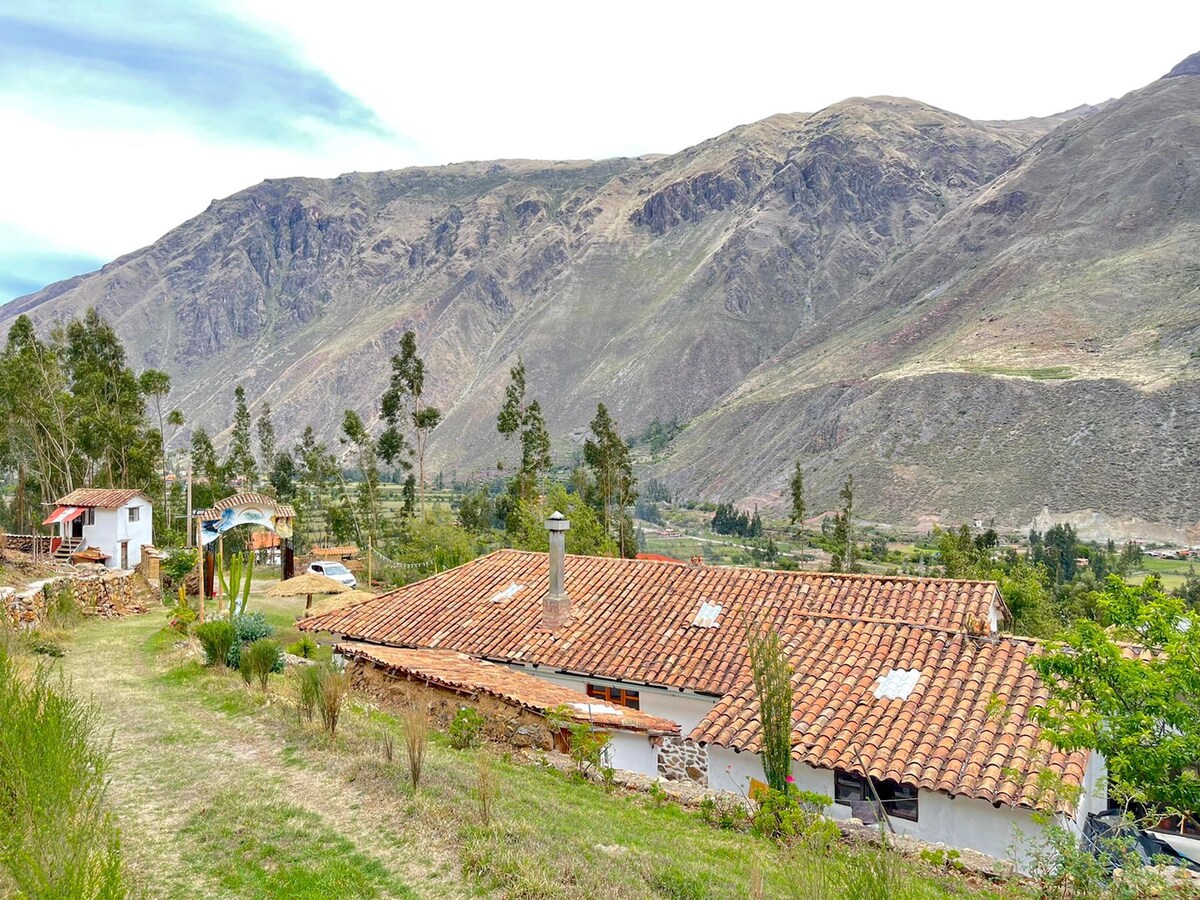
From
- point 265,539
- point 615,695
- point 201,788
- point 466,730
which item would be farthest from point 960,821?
point 265,539

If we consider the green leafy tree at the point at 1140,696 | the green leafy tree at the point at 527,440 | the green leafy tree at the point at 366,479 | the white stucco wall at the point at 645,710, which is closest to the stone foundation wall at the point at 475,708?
the white stucco wall at the point at 645,710

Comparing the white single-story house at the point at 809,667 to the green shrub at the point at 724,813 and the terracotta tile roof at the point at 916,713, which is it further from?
the green shrub at the point at 724,813

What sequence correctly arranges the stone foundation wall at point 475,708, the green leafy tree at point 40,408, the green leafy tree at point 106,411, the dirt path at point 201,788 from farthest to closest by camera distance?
the green leafy tree at point 106,411
the green leafy tree at point 40,408
the stone foundation wall at point 475,708
the dirt path at point 201,788

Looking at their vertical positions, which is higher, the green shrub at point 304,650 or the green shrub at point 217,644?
the green shrub at point 217,644

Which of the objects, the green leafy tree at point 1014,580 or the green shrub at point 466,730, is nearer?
the green shrub at point 466,730

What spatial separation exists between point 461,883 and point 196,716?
631 cm

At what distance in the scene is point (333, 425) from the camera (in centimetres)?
15925

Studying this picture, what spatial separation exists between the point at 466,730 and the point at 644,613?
20.5ft

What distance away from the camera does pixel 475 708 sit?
1142 cm

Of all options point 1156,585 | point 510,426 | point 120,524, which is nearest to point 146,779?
point 1156,585

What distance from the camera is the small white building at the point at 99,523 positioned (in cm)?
2614

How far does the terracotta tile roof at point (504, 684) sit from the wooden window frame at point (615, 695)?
368 millimetres

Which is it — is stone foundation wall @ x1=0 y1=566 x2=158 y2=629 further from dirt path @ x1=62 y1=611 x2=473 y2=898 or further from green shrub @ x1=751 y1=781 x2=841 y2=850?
green shrub @ x1=751 y1=781 x2=841 y2=850

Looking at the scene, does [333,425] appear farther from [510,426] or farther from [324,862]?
[324,862]
